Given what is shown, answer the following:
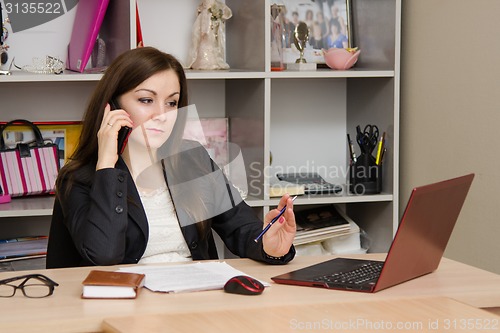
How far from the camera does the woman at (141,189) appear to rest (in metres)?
1.95

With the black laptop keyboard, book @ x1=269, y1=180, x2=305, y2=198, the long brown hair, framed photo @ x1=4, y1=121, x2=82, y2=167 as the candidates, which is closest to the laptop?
the black laptop keyboard

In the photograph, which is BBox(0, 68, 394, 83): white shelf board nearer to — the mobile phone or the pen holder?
the pen holder

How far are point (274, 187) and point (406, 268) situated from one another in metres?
1.32

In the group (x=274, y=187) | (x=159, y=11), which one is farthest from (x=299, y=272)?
(x=159, y=11)

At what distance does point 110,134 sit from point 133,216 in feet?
0.73

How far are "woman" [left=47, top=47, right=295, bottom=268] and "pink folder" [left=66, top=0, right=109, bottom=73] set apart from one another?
0.63 m

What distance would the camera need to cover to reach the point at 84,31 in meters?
2.80

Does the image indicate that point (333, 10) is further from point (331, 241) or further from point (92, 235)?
point (92, 235)

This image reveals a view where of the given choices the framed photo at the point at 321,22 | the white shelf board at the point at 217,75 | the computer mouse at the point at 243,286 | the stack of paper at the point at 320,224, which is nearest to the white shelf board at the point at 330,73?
the white shelf board at the point at 217,75

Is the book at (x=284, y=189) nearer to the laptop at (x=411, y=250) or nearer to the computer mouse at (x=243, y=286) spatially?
the laptop at (x=411, y=250)

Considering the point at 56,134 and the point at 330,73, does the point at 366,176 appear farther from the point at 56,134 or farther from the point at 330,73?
the point at 56,134

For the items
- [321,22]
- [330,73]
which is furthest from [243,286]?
[321,22]

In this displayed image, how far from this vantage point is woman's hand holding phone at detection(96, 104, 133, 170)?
2010 mm

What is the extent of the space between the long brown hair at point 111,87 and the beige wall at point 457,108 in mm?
1030
